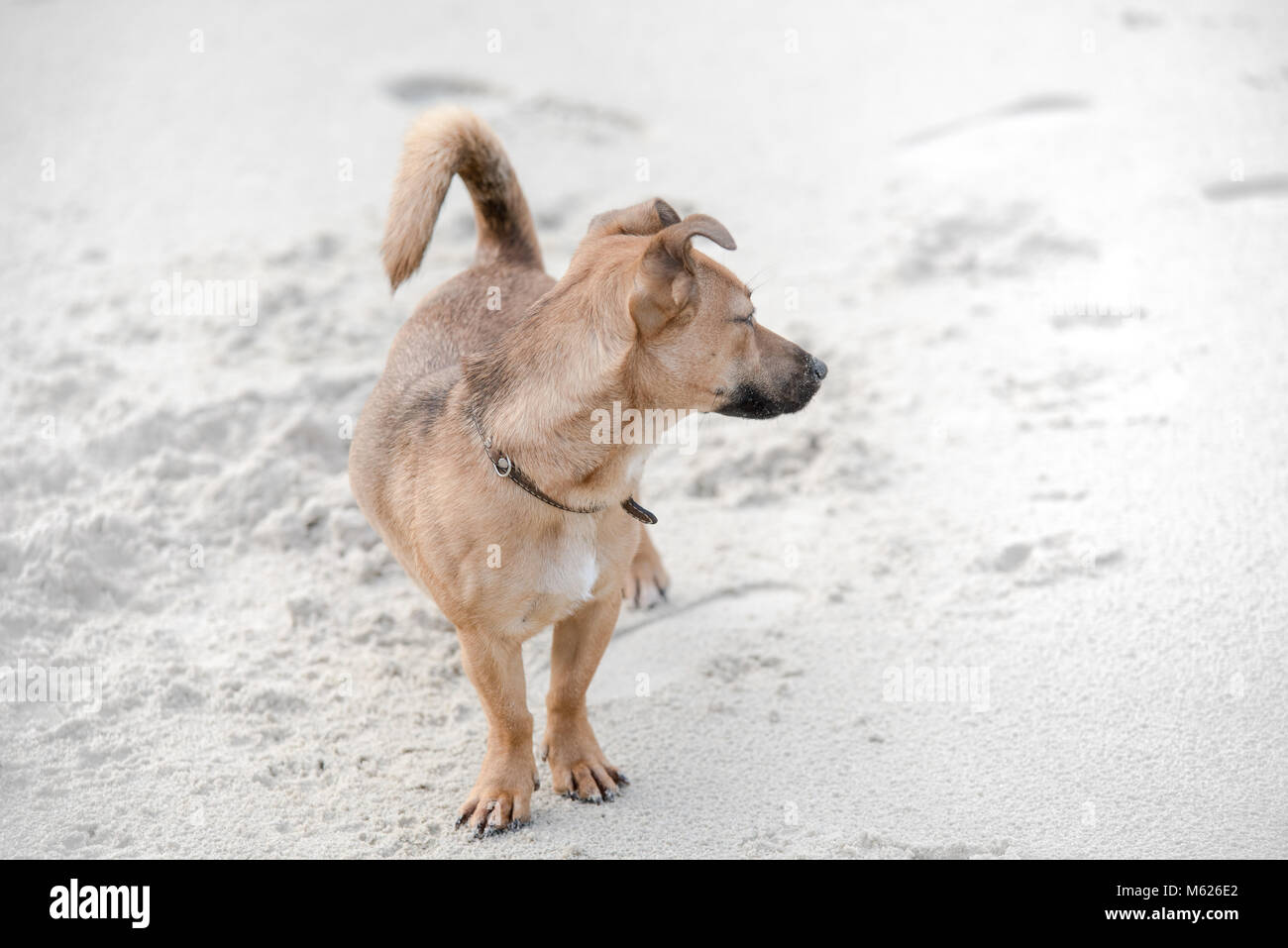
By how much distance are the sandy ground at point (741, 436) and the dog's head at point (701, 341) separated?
1.14 meters

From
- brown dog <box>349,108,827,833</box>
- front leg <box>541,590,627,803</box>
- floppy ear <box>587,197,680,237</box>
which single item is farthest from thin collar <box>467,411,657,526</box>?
floppy ear <box>587,197,680,237</box>

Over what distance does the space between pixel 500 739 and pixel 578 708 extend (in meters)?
0.26

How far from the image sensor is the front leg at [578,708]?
3.65m

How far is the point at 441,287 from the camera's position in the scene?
4.36m

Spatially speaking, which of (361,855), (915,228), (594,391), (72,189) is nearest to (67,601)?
(361,855)

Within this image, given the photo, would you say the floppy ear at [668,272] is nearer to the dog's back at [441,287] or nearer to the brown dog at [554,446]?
the brown dog at [554,446]

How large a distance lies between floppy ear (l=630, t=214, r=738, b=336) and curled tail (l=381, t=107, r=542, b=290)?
107cm

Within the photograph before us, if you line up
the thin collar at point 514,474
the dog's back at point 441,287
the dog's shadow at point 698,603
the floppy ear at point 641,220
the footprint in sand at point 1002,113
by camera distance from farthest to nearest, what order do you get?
the footprint in sand at point 1002,113, the dog's shadow at point 698,603, the dog's back at point 441,287, the floppy ear at point 641,220, the thin collar at point 514,474

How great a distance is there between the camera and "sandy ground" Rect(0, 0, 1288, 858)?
3.60 metres

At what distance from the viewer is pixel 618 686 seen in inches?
165

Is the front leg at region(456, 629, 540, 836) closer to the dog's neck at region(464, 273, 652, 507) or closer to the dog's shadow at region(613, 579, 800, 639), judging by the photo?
the dog's neck at region(464, 273, 652, 507)

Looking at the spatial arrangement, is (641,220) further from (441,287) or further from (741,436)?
(741,436)

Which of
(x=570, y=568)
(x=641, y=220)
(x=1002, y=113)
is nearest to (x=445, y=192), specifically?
(x=641, y=220)

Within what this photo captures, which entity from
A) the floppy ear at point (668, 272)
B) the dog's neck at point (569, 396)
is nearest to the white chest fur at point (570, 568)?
the dog's neck at point (569, 396)
